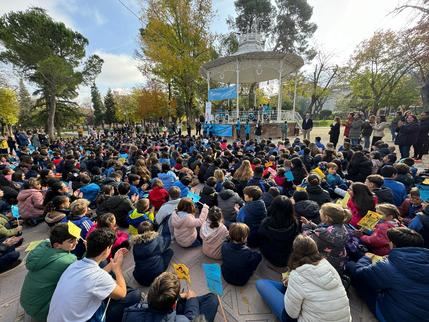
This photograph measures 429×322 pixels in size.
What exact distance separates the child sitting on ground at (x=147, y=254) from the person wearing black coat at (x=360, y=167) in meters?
5.33

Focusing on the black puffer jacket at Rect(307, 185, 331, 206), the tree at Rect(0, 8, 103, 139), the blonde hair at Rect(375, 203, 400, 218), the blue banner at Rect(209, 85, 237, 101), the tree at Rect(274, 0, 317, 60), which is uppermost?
the tree at Rect(274, 0, 317, 60)

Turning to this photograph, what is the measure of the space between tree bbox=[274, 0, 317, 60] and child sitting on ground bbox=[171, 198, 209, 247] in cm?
2774

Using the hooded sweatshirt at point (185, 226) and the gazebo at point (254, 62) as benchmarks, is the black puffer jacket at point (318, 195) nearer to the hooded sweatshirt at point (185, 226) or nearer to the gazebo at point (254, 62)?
the hooded sweatshirt at point (185, 226)

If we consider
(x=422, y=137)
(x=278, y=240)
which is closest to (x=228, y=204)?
(x=278, y=240)

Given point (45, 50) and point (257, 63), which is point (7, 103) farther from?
point (257, 63)

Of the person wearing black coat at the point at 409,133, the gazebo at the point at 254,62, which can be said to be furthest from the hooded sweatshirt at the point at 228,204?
the gazebo at the point at 254,62

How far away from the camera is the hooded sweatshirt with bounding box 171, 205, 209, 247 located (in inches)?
136

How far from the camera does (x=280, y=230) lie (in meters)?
2.82

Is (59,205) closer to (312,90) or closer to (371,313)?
(371,313)

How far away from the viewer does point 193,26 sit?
66.4ft

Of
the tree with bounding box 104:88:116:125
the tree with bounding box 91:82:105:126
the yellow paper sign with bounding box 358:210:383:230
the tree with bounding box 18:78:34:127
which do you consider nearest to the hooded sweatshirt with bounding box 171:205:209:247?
the yellow paper sign with bounding box 358:210:383:230

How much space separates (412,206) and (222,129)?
14.3m

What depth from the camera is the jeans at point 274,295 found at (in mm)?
2145

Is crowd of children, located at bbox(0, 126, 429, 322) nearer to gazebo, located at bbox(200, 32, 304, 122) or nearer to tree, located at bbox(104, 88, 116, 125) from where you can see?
gazebo, located at bbox(200, 32, 304, 122)
